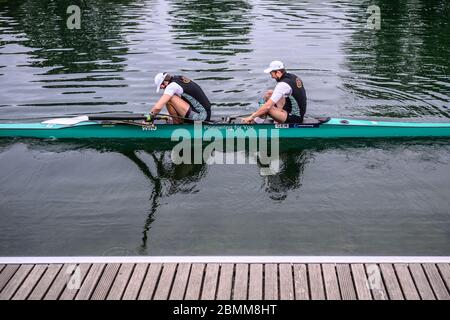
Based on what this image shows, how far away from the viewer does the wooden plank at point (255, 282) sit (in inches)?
257

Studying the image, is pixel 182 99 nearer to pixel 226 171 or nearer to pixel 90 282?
pixel 226 171

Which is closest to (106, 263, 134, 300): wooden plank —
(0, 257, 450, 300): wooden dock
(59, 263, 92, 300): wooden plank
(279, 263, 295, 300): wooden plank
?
(0, 257, 450, 300): wooden dock

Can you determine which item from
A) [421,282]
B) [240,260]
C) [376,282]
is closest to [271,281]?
[240,260]

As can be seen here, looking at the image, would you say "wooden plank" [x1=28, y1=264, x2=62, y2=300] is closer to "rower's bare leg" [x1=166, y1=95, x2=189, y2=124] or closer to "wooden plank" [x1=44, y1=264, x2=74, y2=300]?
"wooden plank" [x1=44, y1=264, x2=74, y2=300]

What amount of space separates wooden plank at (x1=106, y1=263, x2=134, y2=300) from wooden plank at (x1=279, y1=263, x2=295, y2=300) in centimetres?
224

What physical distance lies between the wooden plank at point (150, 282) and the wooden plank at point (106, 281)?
1.62ft

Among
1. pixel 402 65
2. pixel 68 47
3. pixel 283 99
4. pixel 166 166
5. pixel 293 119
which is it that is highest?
pixel 68 47

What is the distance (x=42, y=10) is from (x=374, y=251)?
30.2 meters

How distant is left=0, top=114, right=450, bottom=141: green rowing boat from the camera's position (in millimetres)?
11938

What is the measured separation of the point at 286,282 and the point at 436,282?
2.15m

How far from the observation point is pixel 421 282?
22.0 feet

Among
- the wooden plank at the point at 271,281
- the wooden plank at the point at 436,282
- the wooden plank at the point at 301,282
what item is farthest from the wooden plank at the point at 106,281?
the wooden plank at the point at 436,282

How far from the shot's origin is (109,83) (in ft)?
56.1
